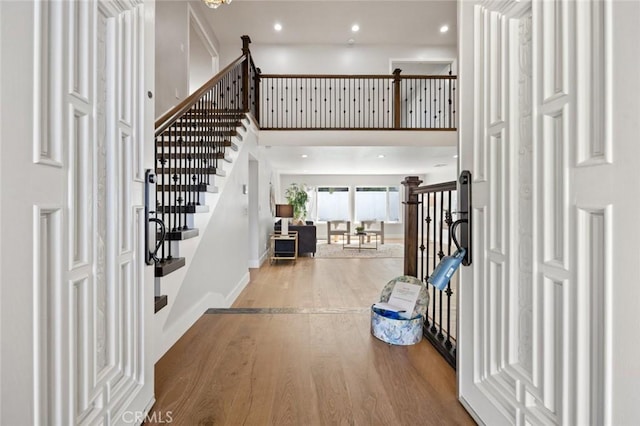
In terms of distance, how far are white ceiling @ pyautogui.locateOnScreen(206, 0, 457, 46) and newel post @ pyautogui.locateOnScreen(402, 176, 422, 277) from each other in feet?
15.0

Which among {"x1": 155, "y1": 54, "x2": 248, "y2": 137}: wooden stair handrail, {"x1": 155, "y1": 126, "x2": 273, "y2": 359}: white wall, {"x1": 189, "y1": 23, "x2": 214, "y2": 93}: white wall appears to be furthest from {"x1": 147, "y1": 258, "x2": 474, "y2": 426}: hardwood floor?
{"x1": 189, "y1": 23, "x2": 214, "y2": 93}: white wall

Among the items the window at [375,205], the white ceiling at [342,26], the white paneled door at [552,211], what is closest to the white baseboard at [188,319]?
the white paneled door at [552,211]

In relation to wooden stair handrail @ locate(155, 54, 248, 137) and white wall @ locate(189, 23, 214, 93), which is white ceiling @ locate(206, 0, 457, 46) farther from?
wooden stair handrail @ locate(155, 54, 248, 137)

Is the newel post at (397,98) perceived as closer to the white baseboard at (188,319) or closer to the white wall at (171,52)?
the white wall at (171,52)

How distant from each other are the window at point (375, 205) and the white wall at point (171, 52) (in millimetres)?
7348

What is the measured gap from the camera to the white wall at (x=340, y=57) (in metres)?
6.96

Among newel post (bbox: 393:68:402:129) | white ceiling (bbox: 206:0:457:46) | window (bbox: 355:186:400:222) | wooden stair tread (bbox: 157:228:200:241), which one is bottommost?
wooden stair tread (bbox: 157:228:200:241)

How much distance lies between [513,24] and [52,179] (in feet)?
4.81

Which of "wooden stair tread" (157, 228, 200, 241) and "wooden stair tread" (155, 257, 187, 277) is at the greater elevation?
"wooden stair tread" (157, 228, 200, 241)

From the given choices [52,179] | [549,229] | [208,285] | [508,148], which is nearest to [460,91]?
[508,148]

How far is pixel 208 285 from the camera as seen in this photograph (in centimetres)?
288
